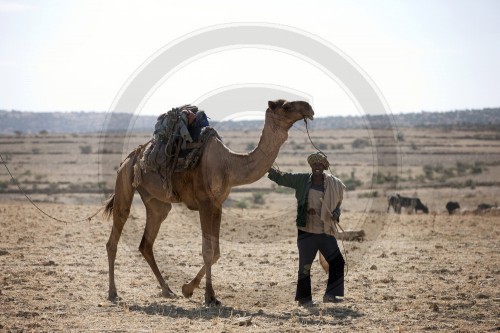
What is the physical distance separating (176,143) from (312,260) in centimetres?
272

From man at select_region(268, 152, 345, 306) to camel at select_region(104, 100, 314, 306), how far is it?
594 mm

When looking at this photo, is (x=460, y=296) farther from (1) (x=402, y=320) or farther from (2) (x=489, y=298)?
(1) (x=402, y=320)

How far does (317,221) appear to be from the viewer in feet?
34.8

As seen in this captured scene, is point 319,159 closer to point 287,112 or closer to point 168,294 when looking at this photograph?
point 287,112

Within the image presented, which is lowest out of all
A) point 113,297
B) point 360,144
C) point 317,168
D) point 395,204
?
point 113,297

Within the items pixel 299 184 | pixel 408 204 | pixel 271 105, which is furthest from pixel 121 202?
pixel 408 204

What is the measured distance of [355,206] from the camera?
3369 centimetres

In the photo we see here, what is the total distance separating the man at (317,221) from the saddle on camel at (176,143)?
1.19m

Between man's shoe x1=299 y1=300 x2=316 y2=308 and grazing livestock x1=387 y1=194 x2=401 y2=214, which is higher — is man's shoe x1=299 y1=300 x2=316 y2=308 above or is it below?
below

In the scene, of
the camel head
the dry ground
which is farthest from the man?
the camel head

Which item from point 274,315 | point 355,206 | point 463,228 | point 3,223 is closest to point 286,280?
point 274,315

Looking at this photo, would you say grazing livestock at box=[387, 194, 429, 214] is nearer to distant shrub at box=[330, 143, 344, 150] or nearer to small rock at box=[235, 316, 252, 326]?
small rock at box=[235, 316, 252, 326]

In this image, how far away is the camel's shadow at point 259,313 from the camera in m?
9.50

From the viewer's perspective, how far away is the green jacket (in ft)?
34.9
